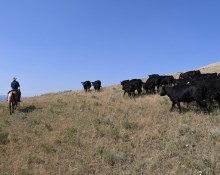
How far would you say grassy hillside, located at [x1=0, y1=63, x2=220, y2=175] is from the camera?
10195mm

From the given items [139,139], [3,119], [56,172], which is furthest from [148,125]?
[3,119]

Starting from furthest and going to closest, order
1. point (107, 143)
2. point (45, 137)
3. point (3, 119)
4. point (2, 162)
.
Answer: point (3, 119)
point (45, 137)
point (107, 143)
point (2, 162)

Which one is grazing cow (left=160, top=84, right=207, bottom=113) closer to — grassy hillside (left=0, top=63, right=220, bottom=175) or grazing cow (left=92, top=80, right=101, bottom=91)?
grassy hillside (left=0, top=63, right=220, bottom=175)

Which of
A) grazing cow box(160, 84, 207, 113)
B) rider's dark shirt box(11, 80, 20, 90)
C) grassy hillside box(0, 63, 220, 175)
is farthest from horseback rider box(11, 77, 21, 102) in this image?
grazing cow box(160, 84, 207, 113)

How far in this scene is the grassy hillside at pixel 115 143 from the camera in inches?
401

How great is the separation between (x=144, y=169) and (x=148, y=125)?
14.4ft

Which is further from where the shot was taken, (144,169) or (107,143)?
(107,143)

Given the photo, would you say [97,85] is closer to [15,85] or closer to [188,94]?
[15,85]

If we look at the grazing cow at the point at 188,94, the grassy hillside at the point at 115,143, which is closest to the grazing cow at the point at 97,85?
the grassy hillside at the point at 115,143

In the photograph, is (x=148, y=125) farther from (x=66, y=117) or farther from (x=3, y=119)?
(x=3, y=119)

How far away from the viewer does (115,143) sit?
12422mm

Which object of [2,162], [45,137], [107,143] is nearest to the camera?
[2,162]

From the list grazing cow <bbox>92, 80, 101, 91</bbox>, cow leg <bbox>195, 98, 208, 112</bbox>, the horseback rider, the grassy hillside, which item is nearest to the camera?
the grassy hillside

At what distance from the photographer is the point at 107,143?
12.3 metres
